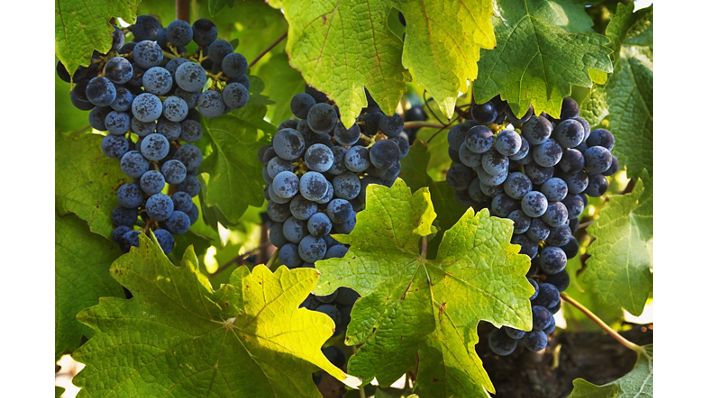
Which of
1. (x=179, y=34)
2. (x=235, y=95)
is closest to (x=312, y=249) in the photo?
(x=235, y=95)

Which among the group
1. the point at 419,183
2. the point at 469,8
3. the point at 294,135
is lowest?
the point at 419,183

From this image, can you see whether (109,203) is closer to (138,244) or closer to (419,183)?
(138,244)

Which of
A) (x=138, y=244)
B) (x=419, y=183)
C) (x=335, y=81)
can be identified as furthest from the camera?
(x=419, y=183)

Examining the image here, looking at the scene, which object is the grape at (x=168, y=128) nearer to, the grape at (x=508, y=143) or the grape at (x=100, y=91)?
the grape at (x=100, y=91)

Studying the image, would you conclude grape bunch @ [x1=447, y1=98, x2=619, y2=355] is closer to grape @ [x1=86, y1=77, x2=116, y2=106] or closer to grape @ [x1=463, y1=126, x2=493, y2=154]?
grape @ [x1=463, y1=126, x2=493, y2=154]

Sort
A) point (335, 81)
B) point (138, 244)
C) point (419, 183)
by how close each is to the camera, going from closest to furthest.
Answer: point (335, 81) → point (138, 244) → point (419, 183)

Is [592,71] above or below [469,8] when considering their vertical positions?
below

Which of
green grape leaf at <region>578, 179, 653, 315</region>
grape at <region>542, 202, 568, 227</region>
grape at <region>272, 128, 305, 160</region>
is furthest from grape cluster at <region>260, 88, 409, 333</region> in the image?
green grape leaf at <region>578, 179, 653, 315</region>
